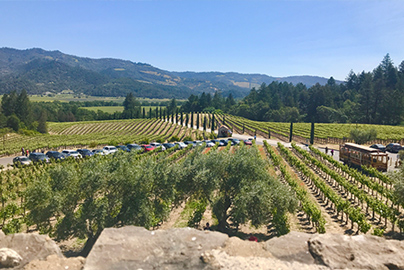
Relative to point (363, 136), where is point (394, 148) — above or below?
below

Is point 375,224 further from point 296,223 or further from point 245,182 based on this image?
point 245,182

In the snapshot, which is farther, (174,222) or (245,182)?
(174,222)

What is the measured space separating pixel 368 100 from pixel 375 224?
117 meters

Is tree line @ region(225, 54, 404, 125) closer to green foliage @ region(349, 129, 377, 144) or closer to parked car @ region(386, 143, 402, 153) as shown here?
green foliage @ region(349, 129, 377, 144)

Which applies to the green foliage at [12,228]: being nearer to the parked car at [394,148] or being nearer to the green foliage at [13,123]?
the parked car at [394,148]

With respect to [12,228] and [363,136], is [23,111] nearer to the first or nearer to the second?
[12,228]

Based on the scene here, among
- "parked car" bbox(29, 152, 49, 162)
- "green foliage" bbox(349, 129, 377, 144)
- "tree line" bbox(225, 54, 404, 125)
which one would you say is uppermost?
"tree line" bbox(225, 54, 404, 125)

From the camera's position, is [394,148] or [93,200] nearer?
[93,200]

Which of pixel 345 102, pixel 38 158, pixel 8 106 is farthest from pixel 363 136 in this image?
pixel 8 106

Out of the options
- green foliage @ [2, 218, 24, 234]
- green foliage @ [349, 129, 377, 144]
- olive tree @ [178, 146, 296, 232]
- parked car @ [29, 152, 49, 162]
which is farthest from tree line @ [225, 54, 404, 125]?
green foliage @ [2, 218, 24, 234]

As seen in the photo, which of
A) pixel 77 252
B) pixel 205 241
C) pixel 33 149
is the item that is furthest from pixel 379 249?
pixel 33 149

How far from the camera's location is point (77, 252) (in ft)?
56.3

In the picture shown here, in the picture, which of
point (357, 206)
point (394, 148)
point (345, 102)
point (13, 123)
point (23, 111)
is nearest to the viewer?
point (357, 206)

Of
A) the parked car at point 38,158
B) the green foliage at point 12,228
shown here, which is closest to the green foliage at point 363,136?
the parked car at point 38,158
